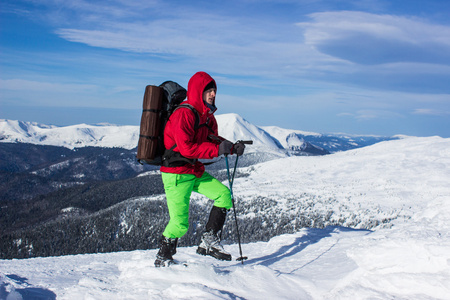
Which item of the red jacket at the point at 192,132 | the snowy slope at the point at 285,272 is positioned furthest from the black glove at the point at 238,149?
the snowy slope at the point at 285,272

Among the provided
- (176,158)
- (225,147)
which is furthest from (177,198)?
(225,147)

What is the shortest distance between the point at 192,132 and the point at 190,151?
37 cm

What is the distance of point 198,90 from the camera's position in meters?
5.99

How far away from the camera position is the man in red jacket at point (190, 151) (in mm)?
5723

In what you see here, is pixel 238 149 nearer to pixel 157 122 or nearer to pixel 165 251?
pixel 157 122

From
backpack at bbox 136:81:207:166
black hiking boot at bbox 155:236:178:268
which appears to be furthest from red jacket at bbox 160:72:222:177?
black hiking boot at bbox 155:236:178:268

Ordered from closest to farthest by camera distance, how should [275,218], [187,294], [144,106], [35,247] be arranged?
[187,294] → [144,106] → [275,218] → [35,247]

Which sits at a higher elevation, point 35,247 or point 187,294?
point 187,294

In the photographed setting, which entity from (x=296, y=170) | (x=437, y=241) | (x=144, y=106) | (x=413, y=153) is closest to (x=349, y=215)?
(x=437, y=241)

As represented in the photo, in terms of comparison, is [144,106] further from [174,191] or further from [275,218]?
[275,218]

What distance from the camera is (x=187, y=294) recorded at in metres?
4.35

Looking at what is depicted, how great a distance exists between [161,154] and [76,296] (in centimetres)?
273

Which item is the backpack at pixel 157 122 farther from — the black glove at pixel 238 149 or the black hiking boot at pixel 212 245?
the black hiking boot at pixel 212 245

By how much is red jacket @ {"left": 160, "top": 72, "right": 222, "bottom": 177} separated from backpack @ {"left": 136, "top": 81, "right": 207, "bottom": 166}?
0.44ft
